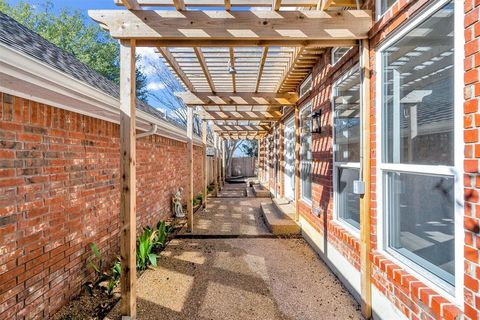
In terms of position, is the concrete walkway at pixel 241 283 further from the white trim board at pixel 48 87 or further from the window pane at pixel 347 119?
the white trim board at pixel 48 87

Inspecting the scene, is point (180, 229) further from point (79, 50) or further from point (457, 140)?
point (79, 50)

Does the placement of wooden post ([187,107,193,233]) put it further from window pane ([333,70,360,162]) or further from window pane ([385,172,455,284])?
window pane ([385,172,455,284])

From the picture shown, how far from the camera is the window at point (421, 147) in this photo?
1769mm

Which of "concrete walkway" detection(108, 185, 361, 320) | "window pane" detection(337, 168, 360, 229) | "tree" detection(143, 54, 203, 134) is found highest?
"tree" detection(143, 54, 203, 134)

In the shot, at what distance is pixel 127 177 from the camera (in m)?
2.65

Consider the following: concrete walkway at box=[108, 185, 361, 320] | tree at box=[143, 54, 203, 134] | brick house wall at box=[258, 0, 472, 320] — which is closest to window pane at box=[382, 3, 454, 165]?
brick house wall at box=[258, 0, 472, 320]

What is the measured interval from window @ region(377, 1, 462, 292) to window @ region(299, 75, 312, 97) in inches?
107

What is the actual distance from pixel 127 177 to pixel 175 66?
2.21 m

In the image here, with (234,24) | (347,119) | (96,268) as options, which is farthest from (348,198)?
(96,268)

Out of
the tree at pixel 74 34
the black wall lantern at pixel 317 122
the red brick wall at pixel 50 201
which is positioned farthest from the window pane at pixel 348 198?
the tree at pixel 74 34

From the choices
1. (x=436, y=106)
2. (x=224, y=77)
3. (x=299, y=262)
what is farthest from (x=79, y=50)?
(x=436, y=106)

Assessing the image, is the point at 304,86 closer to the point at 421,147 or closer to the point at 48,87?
the point at 421,147

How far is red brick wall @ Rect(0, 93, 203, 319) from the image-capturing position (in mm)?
2121

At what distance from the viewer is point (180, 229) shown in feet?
19.1
